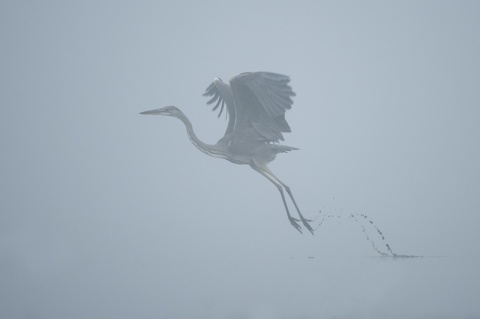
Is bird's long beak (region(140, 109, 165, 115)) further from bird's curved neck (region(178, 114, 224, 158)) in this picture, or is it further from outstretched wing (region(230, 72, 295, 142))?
outstretched wing (region(230, 72, 295, 142))

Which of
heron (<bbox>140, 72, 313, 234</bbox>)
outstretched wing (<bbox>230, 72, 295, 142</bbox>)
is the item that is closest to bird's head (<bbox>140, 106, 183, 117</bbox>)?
heron (<bbox>140, 72, 313, 234</bbox>)

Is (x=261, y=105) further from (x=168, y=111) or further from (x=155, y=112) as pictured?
(x=155, y=112)

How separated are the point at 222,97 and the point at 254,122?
4.21 ft

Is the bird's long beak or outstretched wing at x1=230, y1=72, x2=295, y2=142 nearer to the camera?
outstretched wing at x1=230, y1=72, x2=295, y2=142

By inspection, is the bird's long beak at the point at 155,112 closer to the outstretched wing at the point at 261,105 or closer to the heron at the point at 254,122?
the heron at the point at 254,122

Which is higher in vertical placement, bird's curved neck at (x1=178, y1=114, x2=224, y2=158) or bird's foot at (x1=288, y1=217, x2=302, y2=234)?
bird's curved neck at (x1=178, y1=114, x2=224, y2=158)

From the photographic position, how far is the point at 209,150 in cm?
1245

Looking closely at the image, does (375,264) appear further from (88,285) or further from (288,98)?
(88,285)

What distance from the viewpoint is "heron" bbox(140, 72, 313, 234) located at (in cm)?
1135

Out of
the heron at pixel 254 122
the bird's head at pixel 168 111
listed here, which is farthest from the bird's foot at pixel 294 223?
the bird's head at pixel 168 111

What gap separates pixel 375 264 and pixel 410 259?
4.73 ft

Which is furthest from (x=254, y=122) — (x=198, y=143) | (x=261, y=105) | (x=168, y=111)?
(x=168, y=111)

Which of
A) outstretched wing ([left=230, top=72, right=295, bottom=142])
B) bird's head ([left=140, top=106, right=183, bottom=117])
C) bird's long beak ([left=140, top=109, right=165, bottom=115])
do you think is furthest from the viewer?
bird's head ([left=140, top=106, right=183, bottom=117])

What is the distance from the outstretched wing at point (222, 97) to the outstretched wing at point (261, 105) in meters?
0.34
